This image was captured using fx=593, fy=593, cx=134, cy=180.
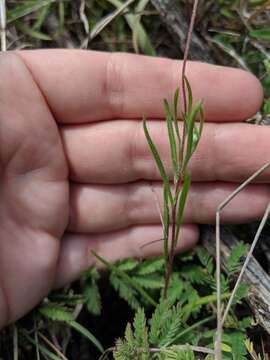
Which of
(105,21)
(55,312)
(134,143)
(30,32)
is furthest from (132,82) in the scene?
(55,312)

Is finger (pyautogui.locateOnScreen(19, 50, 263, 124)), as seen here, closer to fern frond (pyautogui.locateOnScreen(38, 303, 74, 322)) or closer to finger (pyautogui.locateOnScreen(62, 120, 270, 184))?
finger (pyautogui.locateOnScreen(62, 120, 270, 184))

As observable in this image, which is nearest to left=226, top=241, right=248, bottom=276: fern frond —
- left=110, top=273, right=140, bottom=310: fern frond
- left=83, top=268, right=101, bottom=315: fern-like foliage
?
→ left=110, top=273, right=140, bottom=310: fern frond

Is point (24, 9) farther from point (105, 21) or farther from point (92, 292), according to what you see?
point (92, 292)

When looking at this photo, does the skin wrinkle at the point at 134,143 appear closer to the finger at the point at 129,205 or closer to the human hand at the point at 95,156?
the human hand at the point at 95,156

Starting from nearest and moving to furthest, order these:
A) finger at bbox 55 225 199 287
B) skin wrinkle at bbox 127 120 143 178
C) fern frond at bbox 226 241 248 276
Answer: fern frond at bbox 226 241 248 276, skin wrinkle at bbox 127 120 143 178, finger at bbox 55 225 199 287

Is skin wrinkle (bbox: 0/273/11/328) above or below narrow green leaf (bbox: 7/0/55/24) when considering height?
below

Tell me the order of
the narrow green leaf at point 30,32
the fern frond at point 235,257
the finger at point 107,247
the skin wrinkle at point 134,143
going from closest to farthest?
the fern frond at point 235,257
the skin wrinkle at point 134,143
the finger at point 107,247
the narrow green leaf at point 30,32

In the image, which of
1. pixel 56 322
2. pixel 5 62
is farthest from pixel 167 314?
pixel 5 62

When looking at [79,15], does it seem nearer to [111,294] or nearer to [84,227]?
[84,227]

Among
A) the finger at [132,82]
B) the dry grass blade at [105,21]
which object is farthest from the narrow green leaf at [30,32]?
the finger at [132,82]
